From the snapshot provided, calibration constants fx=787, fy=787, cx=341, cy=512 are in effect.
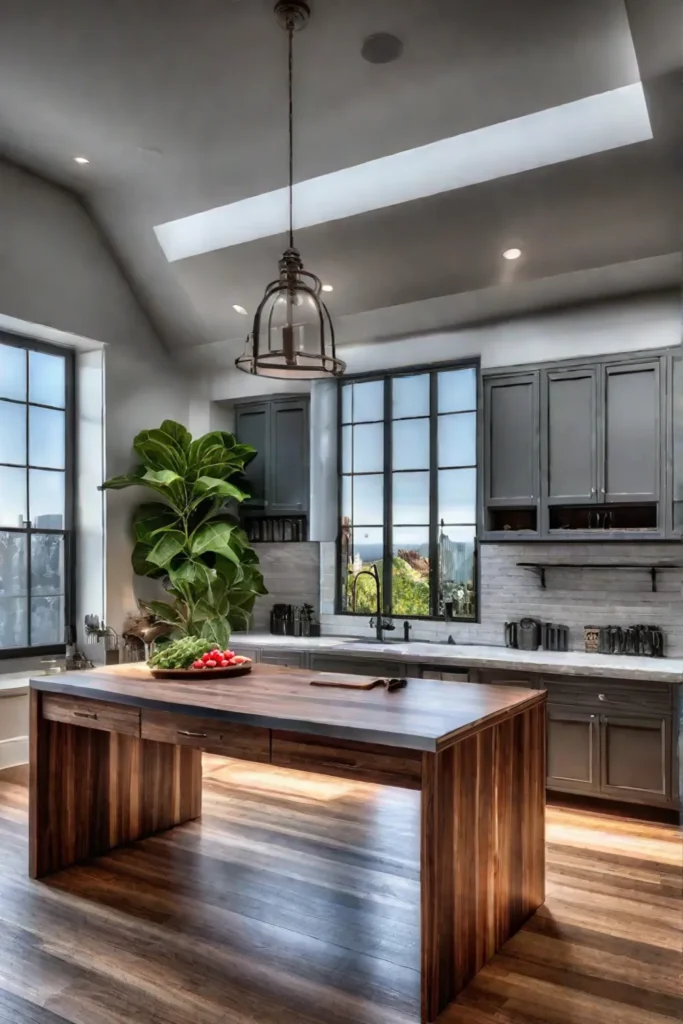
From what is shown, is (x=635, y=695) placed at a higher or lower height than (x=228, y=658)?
lower

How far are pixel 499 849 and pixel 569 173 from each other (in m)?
3.52

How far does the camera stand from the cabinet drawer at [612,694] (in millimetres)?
4496

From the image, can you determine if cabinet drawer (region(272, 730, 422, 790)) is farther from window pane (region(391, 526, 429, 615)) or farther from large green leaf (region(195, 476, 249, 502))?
window pane (region(391, 526, 429, 615))

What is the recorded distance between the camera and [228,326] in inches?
251

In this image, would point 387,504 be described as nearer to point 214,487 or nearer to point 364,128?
point 214,487

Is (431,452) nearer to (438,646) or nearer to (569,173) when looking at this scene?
(438,646)

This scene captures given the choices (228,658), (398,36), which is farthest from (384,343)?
(228,658)

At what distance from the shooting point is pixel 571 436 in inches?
202

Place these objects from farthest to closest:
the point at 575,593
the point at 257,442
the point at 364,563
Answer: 1. the point at 257,442
2. the point at 364,563
3. the point at 575,593

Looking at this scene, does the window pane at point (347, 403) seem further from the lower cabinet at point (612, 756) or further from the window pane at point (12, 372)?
the lower cabinet at point (612, 756)

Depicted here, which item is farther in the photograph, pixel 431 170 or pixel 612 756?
pixel 431 170

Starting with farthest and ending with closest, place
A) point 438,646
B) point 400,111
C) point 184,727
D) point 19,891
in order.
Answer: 1. point 438,646
2. point 400,111
3. point 19,891
4. point 184,727

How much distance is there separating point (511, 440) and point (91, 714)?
10.5 ft

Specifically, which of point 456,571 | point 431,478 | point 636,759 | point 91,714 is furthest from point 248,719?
point 431,478
